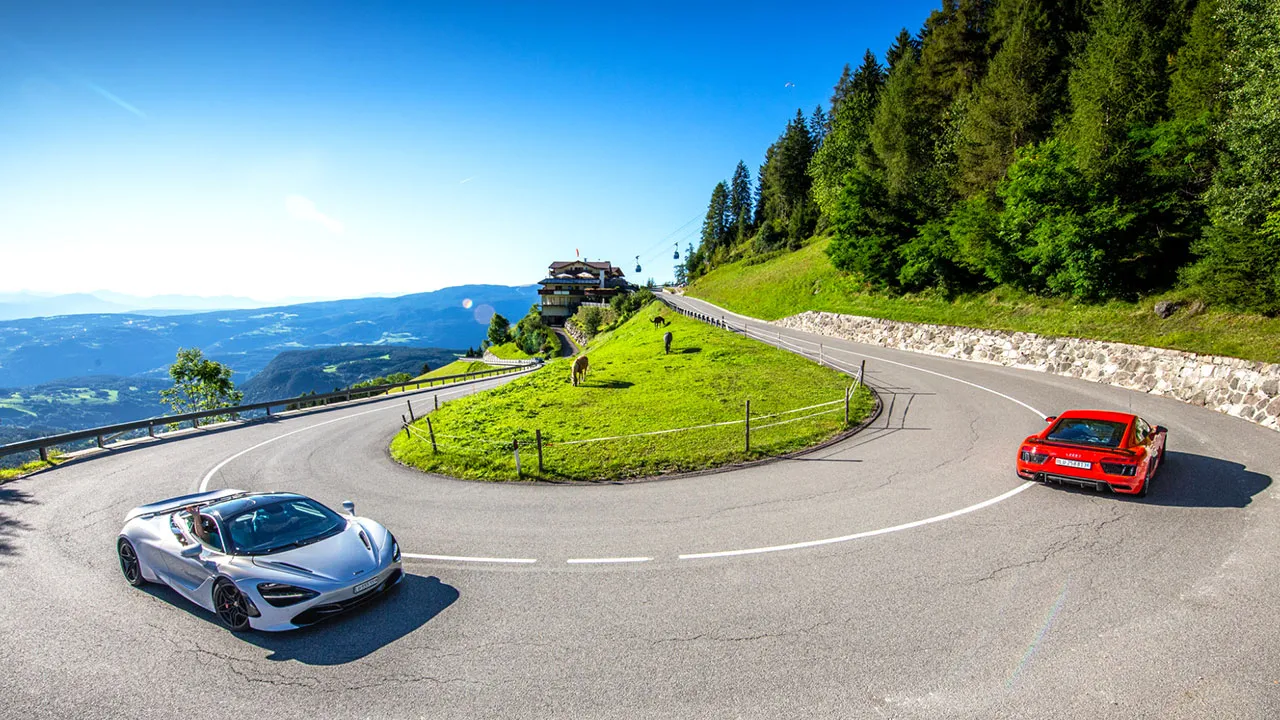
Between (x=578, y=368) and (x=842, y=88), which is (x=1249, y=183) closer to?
(x=578, y=368)

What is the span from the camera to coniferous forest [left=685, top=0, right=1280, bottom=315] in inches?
703

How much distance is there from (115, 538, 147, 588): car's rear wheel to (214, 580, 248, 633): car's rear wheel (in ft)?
8.20

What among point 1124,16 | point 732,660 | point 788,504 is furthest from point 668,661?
point 1124,16

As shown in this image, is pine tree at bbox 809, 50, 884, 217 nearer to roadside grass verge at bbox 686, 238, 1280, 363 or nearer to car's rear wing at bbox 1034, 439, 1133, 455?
roadside grass verge at bbox 686, 238, 1280, 363

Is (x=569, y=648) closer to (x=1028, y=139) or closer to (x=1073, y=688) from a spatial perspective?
(x=1073, y=688)

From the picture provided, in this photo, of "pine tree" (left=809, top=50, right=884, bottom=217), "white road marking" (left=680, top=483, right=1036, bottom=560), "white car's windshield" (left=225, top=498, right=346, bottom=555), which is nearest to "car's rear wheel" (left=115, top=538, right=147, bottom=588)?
"white car's windshield" (left=225, top=498, right=346, bottom=555)

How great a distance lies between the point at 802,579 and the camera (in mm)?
7602

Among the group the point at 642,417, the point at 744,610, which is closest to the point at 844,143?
the point at 642,417

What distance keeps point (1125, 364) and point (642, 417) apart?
1873cm

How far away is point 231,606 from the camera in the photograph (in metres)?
6.91

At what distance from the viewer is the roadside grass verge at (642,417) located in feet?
45.4

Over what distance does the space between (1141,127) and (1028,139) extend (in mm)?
9306

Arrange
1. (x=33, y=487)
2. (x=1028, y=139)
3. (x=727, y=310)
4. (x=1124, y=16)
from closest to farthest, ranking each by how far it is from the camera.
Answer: (x=33, y=487), (x=1124, y=16), (x=1028, y=139), (x=727, y=310)

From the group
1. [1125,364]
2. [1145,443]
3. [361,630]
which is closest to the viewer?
[361,630]
